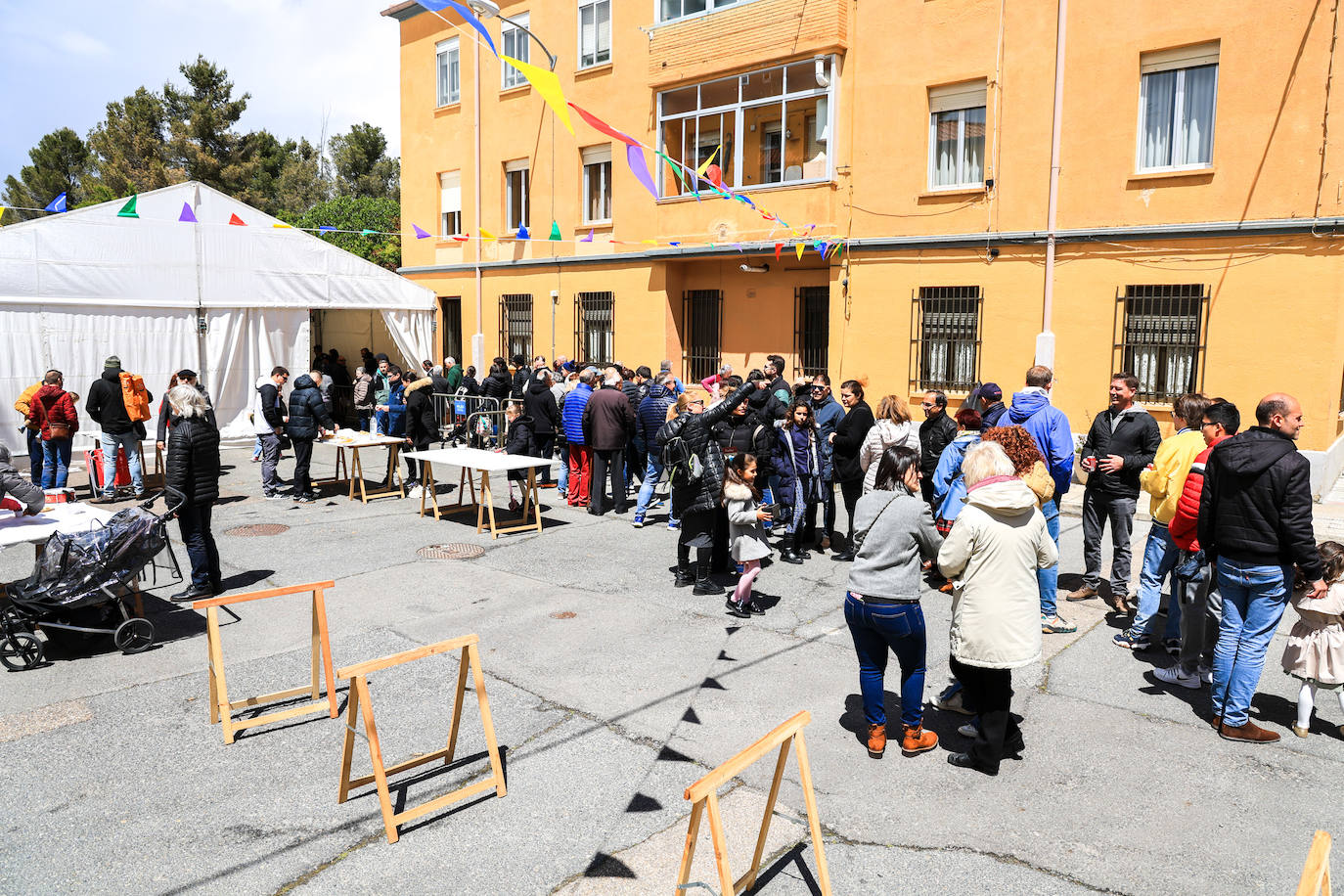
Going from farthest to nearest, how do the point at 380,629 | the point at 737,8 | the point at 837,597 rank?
1. the point at 737,8
2. the point at 837,597
3. the point at 380,629

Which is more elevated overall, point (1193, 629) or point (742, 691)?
point (1193, 629)

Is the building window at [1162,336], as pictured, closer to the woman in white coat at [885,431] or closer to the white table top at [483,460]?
the woman in white coat at [885,431]

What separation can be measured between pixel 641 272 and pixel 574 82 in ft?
15.9

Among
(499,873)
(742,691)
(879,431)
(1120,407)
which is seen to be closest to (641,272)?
(879,431)

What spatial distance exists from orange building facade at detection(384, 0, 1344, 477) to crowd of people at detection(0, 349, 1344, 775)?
490 centimetres

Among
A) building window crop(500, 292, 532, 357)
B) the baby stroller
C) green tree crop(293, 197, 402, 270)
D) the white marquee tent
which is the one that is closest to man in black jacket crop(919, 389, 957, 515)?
the baby stroller

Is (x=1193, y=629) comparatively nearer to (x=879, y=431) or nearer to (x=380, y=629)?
(x=879, y=431)

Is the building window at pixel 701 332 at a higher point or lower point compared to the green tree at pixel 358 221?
lower

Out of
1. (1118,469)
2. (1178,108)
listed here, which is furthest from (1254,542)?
(1178,108)

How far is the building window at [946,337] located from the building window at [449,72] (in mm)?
13704

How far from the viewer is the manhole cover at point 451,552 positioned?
9.46 metres

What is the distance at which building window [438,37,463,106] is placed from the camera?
22.8 metres

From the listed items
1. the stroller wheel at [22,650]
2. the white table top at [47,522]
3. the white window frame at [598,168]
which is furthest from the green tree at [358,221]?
the stroller wheel at [22,650]

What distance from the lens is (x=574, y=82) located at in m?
20.1
